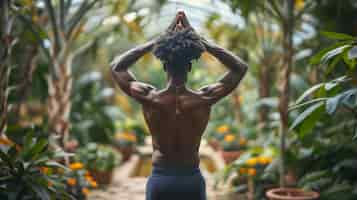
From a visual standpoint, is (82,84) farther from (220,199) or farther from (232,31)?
(220,199)

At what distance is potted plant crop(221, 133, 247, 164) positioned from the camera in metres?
6.09

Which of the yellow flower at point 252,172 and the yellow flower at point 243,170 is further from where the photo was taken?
the yellow flower at point 243,170

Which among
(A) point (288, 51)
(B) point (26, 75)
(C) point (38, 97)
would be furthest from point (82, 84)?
(A) point (288, 51)

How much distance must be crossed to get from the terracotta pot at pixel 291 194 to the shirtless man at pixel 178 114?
1.30m

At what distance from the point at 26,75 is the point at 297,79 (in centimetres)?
299

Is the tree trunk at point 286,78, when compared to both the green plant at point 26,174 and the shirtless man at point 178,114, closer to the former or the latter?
the shirtless man at point 178,114

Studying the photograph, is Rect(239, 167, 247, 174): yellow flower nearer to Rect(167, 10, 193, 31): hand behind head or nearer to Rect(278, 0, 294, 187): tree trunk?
Rect(278, 0, 294, 187): tree trunk

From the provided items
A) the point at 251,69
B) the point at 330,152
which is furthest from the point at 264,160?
the point at 251,69

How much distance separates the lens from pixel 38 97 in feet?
20.5

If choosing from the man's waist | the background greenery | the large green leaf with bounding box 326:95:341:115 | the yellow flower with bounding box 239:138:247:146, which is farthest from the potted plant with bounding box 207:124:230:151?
the man's waist

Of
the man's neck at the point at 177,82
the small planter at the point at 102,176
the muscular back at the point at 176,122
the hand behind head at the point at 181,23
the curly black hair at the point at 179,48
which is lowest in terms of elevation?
the small planter at the point at 102,176

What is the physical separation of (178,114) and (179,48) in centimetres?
32

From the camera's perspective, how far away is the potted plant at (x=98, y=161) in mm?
5250

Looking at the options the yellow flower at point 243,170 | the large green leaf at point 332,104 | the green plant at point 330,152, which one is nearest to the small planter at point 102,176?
the yellow flower at point 243,170
